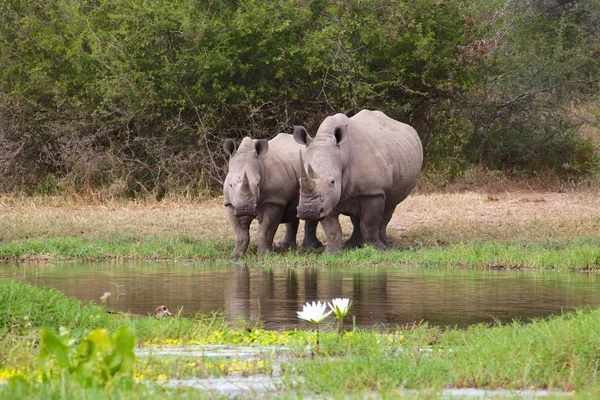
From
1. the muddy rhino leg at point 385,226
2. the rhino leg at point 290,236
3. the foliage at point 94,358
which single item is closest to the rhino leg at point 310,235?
the rhino leg at point 290,236

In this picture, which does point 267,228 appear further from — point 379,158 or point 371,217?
point 379,158

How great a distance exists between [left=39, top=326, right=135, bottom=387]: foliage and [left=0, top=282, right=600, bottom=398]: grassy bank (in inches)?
3.1

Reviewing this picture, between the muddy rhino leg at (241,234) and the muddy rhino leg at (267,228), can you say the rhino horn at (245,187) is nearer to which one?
the muddy rhino leg at (241,234)

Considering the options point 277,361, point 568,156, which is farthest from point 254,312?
point 568,156

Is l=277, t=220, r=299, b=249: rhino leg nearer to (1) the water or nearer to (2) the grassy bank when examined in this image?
(1) the water

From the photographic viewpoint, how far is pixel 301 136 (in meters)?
14.4

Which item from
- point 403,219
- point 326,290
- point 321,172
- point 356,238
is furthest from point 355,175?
point 326,290

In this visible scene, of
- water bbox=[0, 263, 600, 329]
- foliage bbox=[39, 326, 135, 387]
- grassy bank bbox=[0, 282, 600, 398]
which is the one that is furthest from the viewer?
water bbox=[0, 263, 600, 329]

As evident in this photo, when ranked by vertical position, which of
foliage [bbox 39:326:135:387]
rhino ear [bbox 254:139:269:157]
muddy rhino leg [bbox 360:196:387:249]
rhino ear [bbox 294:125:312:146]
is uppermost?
rhino ear [bbox 294:125:312:146]

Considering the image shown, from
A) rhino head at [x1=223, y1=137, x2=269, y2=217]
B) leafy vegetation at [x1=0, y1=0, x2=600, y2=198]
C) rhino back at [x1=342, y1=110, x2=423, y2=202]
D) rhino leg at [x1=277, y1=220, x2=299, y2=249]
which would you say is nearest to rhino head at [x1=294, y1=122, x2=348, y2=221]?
rhino back at [x1=342, y1=110, x2=423, y2=202]

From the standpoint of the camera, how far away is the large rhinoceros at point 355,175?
13672mm

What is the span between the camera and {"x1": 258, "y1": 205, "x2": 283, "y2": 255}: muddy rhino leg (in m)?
14.1

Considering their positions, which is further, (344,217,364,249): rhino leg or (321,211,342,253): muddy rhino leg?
(344,217,364,249): rhino leg

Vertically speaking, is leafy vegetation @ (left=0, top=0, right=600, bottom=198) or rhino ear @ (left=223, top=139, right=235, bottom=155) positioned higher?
leafy vegetation @ (left=0, top=0, right=600, bottom=198)
